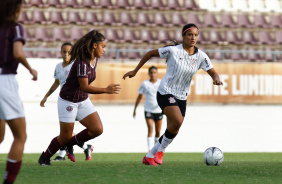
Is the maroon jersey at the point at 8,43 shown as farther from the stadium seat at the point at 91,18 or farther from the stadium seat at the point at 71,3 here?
the stadium seat at the point at 71,3

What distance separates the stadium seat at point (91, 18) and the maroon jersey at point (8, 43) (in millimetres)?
12813

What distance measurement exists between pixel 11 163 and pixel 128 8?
1371 cm

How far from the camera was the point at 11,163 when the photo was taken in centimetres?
509

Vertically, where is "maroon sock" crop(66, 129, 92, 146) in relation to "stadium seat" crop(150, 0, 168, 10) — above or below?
below

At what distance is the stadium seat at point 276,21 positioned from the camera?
63.5 ft

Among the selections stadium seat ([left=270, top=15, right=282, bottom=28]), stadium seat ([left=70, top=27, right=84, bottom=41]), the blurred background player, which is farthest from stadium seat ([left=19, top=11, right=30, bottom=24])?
the blurred background player

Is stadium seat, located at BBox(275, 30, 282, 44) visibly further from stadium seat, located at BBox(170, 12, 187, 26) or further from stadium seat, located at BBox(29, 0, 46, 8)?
stadium seat, located at BBox(29, 0, 46, 8)

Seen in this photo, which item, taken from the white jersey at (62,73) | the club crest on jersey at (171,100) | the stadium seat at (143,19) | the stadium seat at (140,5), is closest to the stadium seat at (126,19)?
the stadium seat at (143,19)

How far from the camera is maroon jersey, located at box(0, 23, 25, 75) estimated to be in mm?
5090

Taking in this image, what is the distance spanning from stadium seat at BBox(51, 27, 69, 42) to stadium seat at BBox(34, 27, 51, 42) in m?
0.19

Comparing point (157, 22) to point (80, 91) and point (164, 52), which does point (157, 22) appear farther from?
point (80, 91)

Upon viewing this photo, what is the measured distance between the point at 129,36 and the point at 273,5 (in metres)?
5.47

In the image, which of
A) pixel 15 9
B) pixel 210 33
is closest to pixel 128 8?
pixel 210 33

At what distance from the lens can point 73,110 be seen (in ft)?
25.5
